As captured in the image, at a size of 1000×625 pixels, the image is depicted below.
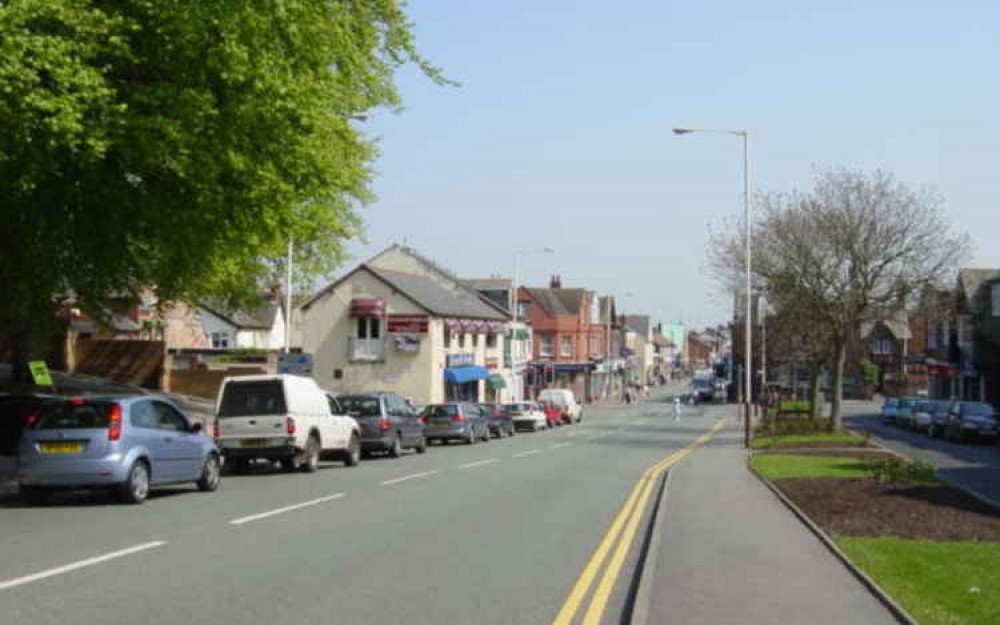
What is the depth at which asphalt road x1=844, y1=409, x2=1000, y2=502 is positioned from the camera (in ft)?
77.9

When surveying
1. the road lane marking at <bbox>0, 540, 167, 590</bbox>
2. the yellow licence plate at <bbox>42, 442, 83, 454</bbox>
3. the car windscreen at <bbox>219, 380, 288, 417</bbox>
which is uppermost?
the car windscreen at <bbox>219, 380, 288, 417</bbox>

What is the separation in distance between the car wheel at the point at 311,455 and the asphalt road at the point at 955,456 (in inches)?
515

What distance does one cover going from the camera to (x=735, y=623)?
27.3 feet

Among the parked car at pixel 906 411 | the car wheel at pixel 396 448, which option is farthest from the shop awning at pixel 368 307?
the car wheel at pixel 396 448

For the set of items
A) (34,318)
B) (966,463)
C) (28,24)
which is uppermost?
(28,24)

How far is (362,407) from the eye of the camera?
3180 cm

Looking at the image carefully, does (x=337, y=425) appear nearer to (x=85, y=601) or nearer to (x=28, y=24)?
(x=28, y=24)

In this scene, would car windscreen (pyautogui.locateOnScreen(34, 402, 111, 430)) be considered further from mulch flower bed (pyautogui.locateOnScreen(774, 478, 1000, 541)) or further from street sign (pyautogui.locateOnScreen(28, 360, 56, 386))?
mulch flower bed (pyautogui.locateOnScreen(774, 478, 1000, 541))

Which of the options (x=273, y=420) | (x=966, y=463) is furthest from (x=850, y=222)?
(x=273, y=420)

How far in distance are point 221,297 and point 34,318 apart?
11732 millimetres

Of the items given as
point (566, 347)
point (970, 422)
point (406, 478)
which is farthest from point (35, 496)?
point (566, 347)

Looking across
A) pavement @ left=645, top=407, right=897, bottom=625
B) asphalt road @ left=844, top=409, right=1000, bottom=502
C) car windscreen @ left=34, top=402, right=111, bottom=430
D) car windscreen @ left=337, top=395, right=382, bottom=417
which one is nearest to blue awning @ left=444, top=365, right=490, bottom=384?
asphalt road @ left=844, top=409, right=1000, bottom=502

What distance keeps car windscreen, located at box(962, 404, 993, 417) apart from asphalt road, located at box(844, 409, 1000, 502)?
4.27 feet

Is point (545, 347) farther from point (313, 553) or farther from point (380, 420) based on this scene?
point (313, 553)
